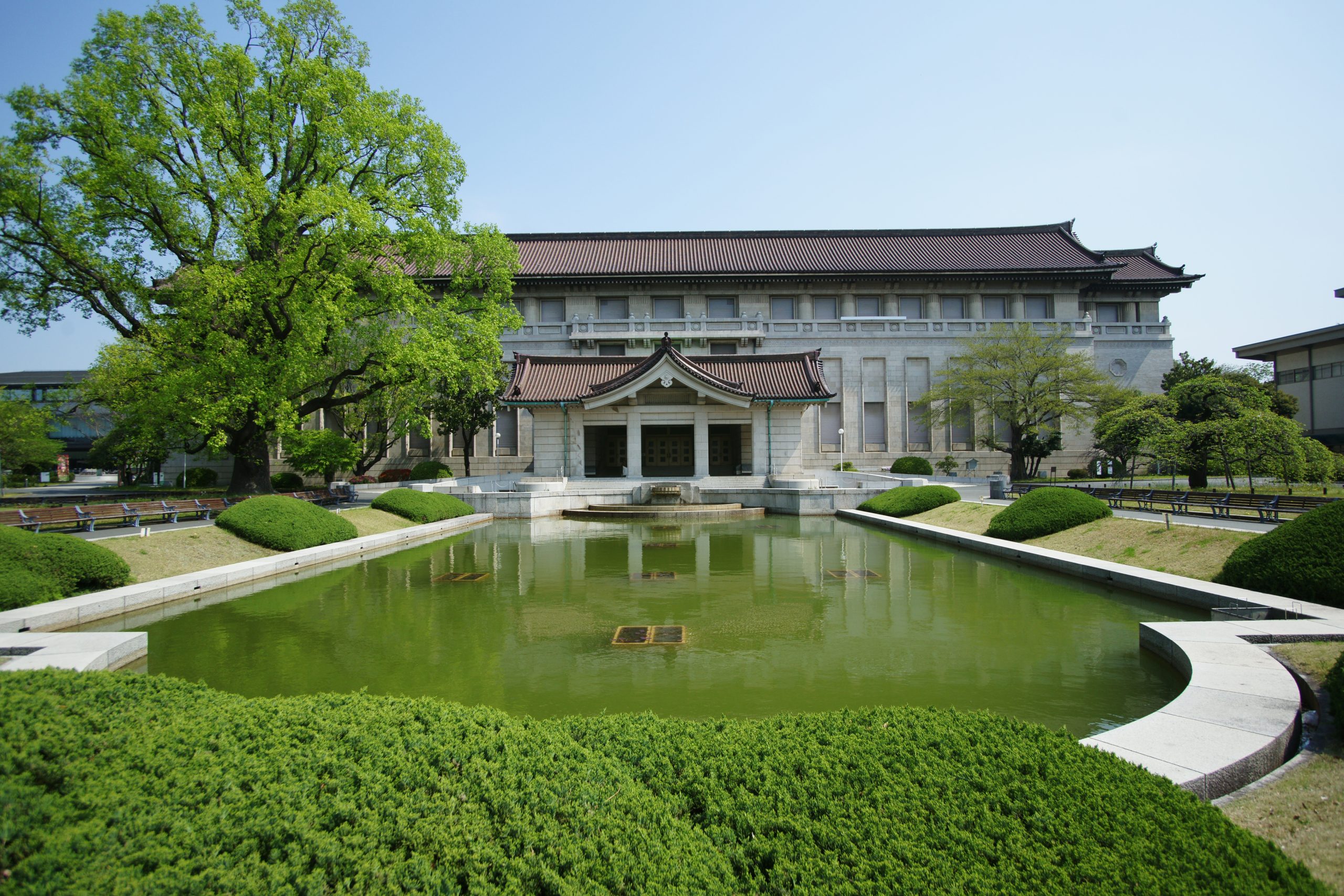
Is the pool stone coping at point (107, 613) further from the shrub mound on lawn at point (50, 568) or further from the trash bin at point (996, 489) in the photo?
the trash bin at point (996, 489)

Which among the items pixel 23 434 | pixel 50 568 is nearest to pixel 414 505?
pixel 50 568

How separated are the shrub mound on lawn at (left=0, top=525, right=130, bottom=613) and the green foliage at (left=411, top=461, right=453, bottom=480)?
2307 cm

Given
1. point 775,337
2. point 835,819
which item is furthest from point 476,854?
point 775,337

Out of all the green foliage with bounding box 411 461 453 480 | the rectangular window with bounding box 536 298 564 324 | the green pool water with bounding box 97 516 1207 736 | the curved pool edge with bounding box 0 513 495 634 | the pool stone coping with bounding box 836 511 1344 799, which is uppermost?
the rectangular window with bounding box 536 298 564 324

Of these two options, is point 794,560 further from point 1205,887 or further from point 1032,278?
point 1032,278

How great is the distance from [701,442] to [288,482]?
20.9m

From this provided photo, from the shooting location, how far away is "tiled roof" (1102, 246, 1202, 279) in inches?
1686

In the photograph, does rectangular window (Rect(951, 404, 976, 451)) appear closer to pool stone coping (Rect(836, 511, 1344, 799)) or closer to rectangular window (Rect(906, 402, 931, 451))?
rectangular window (Rect(906, 402, 931, 451))

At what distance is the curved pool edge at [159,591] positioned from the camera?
7.89 m

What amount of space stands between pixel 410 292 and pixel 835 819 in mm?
22310

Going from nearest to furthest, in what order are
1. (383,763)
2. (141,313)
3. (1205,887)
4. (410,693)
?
(1205,887), (383,763), (410,693), (141,313)

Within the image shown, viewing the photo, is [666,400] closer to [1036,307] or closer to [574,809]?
[1036,307]

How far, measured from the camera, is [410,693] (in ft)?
19.2

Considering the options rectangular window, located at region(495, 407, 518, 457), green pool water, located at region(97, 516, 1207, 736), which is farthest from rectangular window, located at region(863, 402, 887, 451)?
green pool water, located at region(97, 516, 1207, 736)
